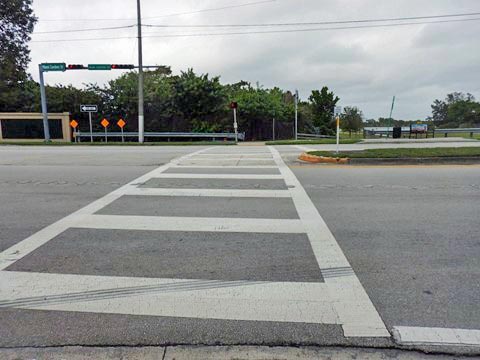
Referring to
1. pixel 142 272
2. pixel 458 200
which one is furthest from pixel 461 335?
pixel 458 200

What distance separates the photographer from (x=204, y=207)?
19.3 feet

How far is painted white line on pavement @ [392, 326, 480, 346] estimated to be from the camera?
7.80 feet

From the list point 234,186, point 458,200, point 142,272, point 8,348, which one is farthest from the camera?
point 234,186

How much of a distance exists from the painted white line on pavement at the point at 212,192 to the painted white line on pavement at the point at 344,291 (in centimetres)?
167

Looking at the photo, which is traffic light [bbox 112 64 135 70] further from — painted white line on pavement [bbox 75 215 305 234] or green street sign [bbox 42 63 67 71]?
painted white line on pavement [bbox 75 215 305 234]

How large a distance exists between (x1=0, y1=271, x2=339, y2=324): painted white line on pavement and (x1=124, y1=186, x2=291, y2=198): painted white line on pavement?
3.54m

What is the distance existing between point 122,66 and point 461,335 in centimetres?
2487

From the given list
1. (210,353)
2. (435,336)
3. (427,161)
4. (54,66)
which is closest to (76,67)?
(54,66)

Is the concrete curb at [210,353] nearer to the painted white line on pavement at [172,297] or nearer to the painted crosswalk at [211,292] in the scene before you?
the painted crosswalk at [211,292]

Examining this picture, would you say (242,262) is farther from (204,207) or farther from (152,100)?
(152,100)

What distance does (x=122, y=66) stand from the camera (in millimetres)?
23281

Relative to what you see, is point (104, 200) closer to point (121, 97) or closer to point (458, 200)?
point (458, 200)

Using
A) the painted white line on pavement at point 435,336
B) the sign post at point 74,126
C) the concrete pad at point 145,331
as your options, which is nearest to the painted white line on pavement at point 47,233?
the concrete pad at point 145,331

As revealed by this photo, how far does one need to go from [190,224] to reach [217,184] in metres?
2.92
